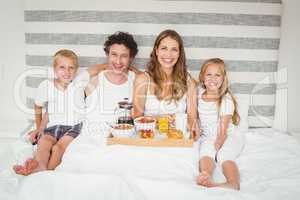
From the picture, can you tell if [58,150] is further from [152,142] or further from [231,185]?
[231,185]

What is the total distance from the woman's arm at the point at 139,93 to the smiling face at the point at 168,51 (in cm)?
16

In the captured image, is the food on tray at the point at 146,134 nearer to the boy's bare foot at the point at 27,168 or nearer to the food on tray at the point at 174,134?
the food on tray at the point at 174,134

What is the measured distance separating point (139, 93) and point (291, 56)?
1108 millimetres

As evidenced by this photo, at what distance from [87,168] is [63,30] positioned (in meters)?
1.00

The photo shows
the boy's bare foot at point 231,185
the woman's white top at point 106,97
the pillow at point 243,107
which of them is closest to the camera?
the boy's bare foot at point 231,185

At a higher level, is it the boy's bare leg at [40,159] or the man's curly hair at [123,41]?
the man's curly hair at [123,41]

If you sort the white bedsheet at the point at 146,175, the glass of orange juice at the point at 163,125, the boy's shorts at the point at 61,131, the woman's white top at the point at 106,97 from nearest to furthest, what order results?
1. the white bedsheet at the point at 146,175
2. the glass of orange juice at the point at 163,125
3. the boy's shorts at the point at 61,131
4. the woman's white top at the point at 106,97

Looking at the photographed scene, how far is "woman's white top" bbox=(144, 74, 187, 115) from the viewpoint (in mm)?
2084

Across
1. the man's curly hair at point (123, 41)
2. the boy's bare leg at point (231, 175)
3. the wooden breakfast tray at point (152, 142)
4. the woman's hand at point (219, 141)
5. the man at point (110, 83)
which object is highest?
the man's curly hair at point (123, 41)

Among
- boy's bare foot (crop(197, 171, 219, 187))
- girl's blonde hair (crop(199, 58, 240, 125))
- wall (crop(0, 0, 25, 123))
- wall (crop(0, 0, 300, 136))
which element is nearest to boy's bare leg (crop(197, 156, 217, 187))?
boy's bare foot (crop(197, 171, 219, 187))

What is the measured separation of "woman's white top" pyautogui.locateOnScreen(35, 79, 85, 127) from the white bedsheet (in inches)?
10.1

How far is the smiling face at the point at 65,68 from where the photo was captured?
2.05 metres

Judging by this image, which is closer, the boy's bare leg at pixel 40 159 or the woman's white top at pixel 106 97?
the boy's bare leg at pixel 40 159

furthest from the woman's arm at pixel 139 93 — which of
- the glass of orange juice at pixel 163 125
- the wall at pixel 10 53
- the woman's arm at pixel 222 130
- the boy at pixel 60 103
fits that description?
the wall at pixel 10 53
